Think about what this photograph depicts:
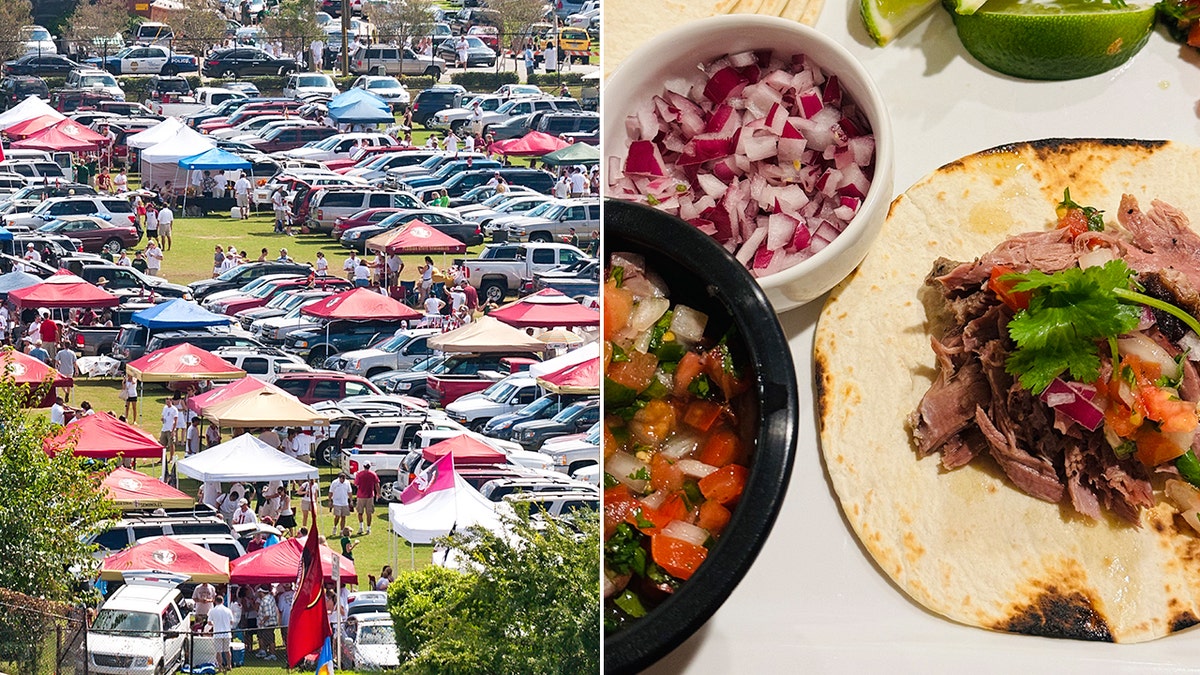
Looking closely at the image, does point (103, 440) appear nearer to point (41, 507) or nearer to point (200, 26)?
point (41, 507)

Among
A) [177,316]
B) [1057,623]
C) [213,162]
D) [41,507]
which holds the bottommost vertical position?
[1057,623]

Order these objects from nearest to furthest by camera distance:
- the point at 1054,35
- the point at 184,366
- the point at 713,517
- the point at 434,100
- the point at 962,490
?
the point at 184,366
the point at 434,100
the point at 713,517
the point at 962,490
the point at 1054,35

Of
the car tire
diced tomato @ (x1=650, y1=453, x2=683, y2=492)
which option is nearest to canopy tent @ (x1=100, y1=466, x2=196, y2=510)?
the car tire

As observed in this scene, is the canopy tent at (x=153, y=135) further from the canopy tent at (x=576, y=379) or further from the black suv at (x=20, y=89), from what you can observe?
the canopy tent at (x=576, y=379)

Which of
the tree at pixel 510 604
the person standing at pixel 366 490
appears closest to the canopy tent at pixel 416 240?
the person standing at pixel 366 490

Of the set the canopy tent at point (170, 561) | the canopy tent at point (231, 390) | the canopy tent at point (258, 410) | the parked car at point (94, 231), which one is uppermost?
the parked car at point (94, 231)

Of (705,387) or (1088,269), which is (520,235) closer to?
(705,387)

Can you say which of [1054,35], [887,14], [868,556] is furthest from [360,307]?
[1054,35]

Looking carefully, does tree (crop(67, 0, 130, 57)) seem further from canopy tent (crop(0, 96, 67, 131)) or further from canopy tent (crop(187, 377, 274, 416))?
canopy tent (crop(187, 377, 274, 416))
